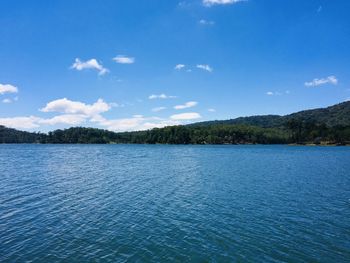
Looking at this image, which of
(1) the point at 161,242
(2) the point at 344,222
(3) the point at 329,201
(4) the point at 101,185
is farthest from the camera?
(4) the point at 101,185

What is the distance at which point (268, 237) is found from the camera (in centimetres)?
2361

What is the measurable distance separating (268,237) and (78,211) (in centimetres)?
1844

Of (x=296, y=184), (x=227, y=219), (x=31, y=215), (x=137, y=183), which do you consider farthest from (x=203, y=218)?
(x=296, y=184)

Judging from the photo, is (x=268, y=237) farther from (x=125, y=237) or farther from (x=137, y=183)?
(x=137, y=183)

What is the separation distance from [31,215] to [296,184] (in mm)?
38485

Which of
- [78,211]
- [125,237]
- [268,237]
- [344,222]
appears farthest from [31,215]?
[344,222]

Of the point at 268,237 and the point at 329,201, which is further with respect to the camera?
the point at 329,201

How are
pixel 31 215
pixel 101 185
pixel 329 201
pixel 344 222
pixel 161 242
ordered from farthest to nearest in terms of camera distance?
pixel 101 185 → pixel 329 201 → pixel 31 215 → pixel 344 222 → pixel 161 242

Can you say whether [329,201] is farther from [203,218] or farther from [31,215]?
[31,215]

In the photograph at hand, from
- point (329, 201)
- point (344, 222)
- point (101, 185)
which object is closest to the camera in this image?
point (344, 222)

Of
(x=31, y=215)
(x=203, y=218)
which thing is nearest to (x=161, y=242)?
(x=203, y=218)

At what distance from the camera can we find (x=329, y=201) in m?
36.4

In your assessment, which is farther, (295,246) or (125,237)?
(125,237)

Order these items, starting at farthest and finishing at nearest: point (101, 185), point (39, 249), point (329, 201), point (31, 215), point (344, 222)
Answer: point (101, 185) < point (329, 201) < point (31, 215) < point (344, 222) < point (39, 249)
